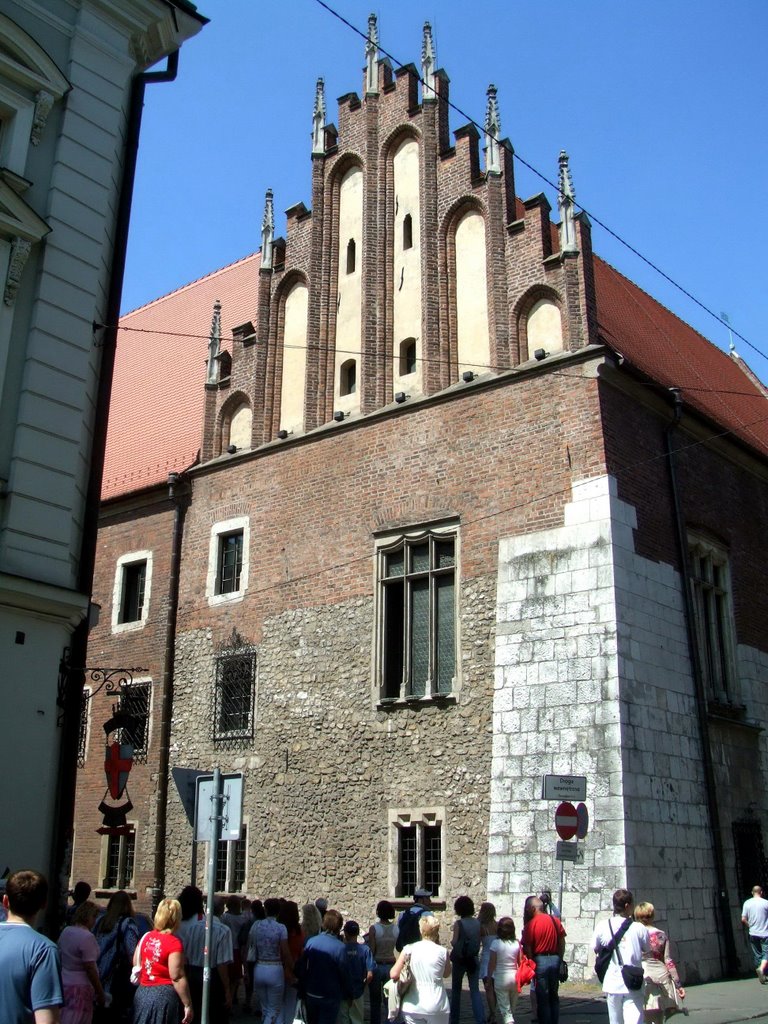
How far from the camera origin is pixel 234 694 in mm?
18141

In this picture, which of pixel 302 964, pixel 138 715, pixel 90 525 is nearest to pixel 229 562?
pixel 138 715

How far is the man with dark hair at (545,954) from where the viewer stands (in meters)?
9.63

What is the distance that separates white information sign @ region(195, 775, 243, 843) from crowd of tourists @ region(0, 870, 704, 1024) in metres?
0.77

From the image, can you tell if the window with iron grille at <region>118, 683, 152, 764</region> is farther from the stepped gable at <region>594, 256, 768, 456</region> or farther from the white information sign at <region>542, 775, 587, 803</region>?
the stepped gable at <region>594, 256, 768, 456</region>

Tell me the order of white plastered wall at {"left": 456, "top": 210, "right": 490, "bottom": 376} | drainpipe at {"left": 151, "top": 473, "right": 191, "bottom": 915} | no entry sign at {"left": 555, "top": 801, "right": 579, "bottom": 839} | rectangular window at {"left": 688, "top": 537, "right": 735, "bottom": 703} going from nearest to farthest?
1. no entry sign at {"left": 555, "top": 801, "right": 579, "bottom": 839}
2. rectangular window at {"left": 688, "top": 537, "right": 735, "bottom": 703}
3. white plastered wall at {"left": 456, "top": 210, "right": 490, "bottom": 376}
4. drainpipe at {"left": 151, "top": 473, "right": 191, "bottom": 915}

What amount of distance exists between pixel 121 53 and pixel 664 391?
30.3ft

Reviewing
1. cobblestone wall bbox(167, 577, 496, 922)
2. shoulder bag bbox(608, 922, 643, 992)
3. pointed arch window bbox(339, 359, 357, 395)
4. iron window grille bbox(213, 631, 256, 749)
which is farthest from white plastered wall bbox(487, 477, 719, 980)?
iron window grille bbox(213, 631, 256, 749)

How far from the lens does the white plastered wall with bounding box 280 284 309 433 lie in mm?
19000

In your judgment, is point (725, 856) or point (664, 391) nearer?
point (725, 856)

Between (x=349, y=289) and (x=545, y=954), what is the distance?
12.4 metres

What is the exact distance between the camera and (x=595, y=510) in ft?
47.9

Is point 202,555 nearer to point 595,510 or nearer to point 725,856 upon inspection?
point 595,510

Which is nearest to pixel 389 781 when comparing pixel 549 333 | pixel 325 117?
pixel 549 333

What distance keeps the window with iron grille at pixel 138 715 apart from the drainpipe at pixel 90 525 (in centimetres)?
829
